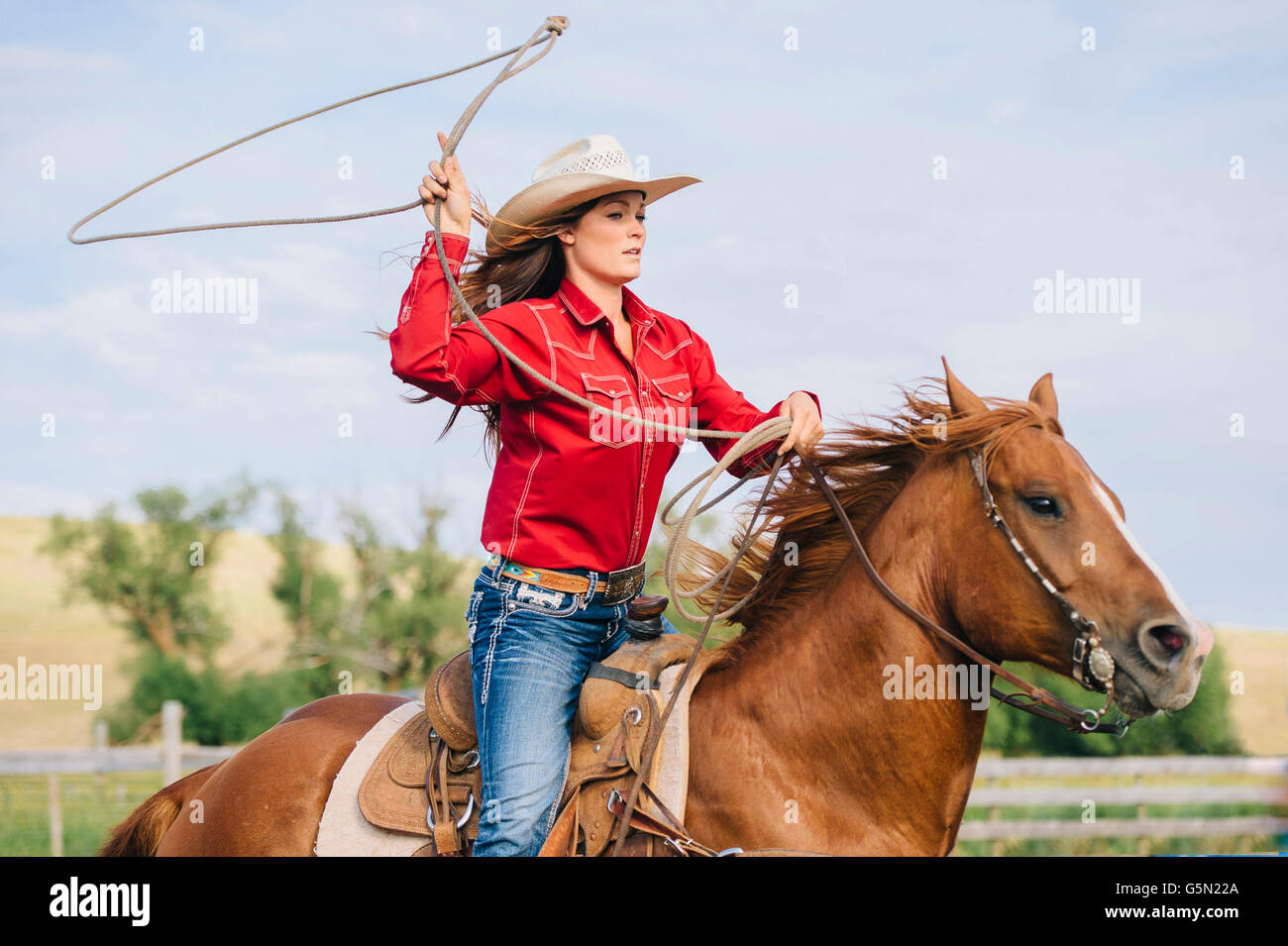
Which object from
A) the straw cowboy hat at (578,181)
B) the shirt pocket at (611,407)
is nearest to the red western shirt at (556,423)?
the shirt pocket at (611,407)

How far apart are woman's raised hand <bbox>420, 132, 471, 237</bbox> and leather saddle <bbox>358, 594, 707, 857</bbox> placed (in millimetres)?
1364

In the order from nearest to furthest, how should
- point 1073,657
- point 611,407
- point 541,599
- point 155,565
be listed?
point 1073,657
point 541,599
point 611,407
point 155,565

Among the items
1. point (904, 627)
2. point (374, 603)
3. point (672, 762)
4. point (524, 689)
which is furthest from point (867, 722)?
point (374, 603)

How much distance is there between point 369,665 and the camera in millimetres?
29438

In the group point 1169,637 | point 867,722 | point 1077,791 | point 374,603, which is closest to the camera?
point 1169,637

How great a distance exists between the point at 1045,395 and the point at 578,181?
1.71 meters

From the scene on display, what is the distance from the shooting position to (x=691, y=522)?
360 cm

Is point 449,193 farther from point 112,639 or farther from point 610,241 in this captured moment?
point 112,639

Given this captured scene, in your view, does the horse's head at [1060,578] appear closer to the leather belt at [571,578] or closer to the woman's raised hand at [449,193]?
the leather belt at [571,578]
